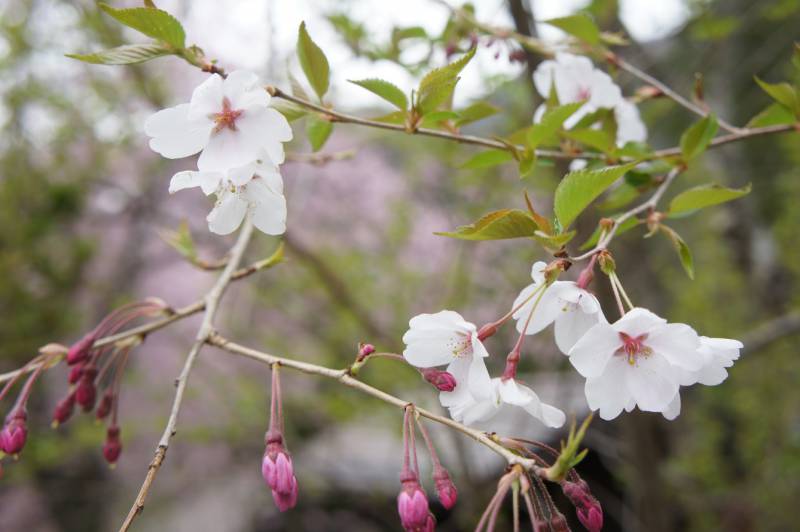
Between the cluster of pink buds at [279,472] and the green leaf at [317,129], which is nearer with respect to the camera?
the cluster of pink buds at [279,472]

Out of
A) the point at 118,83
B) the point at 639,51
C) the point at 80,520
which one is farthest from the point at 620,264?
the point at 80,520

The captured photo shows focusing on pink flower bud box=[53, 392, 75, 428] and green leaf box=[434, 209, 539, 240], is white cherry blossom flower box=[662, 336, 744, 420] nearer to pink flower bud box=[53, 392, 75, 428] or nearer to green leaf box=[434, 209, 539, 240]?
green leaf box=[434, 209, 539, 240]

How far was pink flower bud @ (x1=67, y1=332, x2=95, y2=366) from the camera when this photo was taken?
88 cm

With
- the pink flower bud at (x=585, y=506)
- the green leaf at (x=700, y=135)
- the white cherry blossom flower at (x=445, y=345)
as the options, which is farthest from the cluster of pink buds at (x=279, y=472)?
the green leaf at (x=700, y=135)

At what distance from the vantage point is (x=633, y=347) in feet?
2.14

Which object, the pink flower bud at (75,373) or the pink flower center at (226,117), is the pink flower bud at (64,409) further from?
the pink flower center at (226,117)

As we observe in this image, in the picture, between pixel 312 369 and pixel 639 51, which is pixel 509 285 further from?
pixel 312 369

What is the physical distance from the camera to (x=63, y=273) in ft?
12.4

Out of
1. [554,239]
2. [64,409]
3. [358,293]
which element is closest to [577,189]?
[554,239]

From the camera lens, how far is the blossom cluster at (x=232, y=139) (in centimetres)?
66

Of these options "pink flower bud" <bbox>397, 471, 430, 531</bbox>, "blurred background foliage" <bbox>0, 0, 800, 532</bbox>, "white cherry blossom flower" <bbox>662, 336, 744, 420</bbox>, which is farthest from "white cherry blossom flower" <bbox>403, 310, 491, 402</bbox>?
"blurred background foliage" <bbox>0, 0, 800, 532</bbox>

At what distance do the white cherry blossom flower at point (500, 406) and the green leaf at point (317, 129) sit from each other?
0.37 meters

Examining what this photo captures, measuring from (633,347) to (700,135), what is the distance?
36cm

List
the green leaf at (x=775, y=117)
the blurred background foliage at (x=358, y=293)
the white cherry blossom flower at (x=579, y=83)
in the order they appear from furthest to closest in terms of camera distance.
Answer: the blurred background foliage at (x=358, y=293), the white cherry blossom flower at (x=579, y=83), the green leaf at (x=775, y=117)
